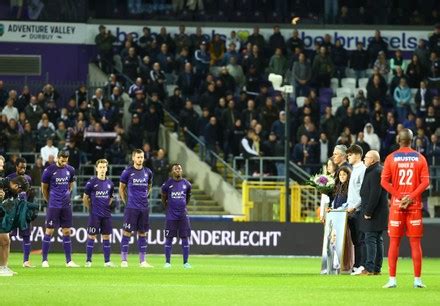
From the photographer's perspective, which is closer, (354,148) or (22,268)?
(354,148)

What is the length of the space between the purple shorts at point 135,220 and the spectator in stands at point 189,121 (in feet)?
44.1

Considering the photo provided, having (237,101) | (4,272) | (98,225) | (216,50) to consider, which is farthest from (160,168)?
(4,272)

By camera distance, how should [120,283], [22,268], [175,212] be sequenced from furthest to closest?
[175,212]
[22,268]
[120,283]

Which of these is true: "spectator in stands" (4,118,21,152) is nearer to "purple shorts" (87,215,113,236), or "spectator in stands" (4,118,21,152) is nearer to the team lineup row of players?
the team lineup row of players

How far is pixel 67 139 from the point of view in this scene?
38.5 meters

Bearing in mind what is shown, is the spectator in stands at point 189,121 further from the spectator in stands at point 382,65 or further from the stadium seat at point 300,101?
the spectator in stands at point 382,65

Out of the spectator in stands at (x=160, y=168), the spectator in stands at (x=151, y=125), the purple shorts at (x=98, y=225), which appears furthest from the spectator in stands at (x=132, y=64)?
the purple shorts at (x=98, y=225)

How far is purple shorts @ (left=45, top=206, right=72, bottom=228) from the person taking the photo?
88.6 feet

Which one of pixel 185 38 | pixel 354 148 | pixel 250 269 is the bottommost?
pixel 250 269

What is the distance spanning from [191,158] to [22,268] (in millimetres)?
15664

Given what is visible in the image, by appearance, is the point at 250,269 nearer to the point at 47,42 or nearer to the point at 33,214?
the point at 33,214

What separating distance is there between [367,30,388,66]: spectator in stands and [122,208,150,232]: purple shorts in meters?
19.3

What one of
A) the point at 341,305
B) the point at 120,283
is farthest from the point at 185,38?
the point at 341,305


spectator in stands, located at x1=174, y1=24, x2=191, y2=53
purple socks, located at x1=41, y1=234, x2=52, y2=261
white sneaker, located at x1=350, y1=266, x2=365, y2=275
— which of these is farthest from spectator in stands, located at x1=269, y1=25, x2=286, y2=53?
white sneaker, located at x1=350, y1=266, x2=365, y2=275
